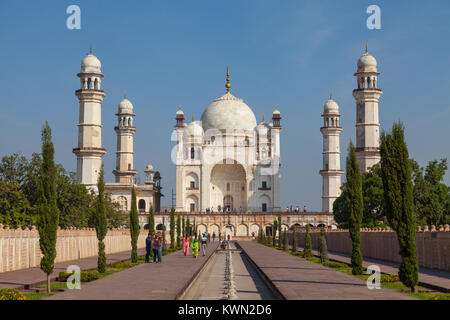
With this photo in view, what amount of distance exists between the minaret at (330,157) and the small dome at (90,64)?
2543cm

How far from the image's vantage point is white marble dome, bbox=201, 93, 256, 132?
7638cm

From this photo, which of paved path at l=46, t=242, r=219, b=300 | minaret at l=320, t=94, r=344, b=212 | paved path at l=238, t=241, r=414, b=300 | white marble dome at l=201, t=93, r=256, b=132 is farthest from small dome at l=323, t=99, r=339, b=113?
paved path at l=46, t=242, r=219, b=300

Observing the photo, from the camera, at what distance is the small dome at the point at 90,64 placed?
6058 centimetres

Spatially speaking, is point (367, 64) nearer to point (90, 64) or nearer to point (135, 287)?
point (90, 64)

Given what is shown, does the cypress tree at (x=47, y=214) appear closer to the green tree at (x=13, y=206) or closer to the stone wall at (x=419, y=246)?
the stone wall at (x=419, y=246)

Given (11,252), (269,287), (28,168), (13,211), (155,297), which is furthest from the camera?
(28,168)

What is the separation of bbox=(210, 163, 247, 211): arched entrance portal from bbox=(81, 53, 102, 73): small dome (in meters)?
20.9

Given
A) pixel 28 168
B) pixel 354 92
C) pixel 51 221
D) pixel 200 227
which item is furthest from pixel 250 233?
pixel 51 221

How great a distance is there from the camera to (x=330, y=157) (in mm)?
68812

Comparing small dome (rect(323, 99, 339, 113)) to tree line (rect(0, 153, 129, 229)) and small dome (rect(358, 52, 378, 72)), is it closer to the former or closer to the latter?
small dome (rect(358, 52, 378, 72))

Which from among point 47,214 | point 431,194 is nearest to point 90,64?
point 431,194

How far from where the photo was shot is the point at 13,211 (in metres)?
36.5
